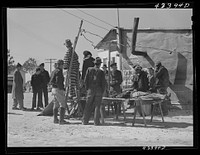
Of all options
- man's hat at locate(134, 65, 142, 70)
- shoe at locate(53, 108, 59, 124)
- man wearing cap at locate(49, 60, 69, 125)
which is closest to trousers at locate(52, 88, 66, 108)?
man wearing cap at locate(49, 60, 69, 125)

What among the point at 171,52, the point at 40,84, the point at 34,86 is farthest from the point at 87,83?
the point at 171,52

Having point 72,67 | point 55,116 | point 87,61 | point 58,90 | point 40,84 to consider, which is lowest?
point 55,116

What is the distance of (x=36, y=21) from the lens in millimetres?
6457

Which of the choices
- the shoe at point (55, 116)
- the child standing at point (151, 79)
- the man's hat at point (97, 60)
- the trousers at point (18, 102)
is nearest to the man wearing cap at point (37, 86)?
the trousers at point (18, 102)

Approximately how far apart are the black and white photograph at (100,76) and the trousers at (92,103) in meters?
0.02

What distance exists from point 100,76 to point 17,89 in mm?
1612

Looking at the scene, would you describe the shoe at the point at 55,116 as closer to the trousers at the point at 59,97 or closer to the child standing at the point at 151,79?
the trousers at the point at 59,97

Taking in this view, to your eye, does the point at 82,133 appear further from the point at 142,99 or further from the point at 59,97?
the point at 142,99

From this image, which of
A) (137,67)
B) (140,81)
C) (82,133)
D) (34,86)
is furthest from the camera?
(137,67)

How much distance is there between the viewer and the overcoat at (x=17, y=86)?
636 cm

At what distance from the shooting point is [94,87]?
6816 millimetres

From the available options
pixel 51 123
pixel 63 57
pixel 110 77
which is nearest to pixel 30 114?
pixel 51 123

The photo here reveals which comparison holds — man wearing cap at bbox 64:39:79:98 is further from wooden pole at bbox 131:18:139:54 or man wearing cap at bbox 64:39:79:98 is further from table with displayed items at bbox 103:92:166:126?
wooden pole at bbox 131:18:139:54
